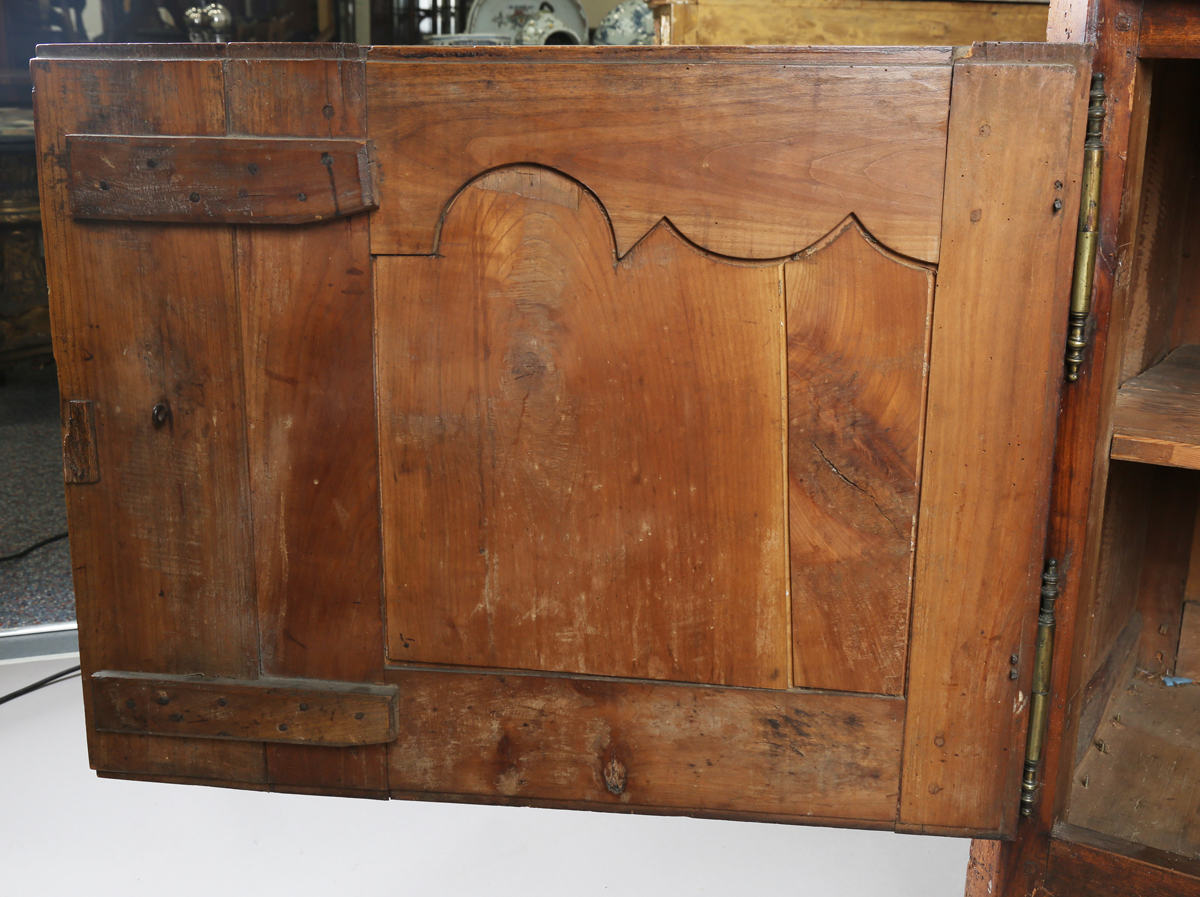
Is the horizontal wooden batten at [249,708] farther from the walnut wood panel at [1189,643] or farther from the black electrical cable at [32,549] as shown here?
the black electrical cable at [32,549]

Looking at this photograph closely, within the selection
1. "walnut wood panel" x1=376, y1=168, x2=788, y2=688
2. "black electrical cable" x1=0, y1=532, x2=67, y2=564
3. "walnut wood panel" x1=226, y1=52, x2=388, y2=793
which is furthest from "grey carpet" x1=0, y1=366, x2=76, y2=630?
"walnut wood panel" x1=376, y1=168, x2=788, y2=688

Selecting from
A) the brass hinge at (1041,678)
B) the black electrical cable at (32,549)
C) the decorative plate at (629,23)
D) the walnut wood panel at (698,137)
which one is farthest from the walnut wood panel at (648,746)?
the decorative plate at (629,23)

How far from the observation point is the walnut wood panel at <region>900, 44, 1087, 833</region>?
0.74 m

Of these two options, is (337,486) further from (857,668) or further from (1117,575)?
(1117,575)

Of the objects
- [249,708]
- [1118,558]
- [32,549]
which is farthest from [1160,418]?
[32,549]

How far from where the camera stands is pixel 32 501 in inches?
86.2

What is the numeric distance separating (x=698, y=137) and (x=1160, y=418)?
50 cm

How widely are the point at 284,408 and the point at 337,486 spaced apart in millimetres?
77

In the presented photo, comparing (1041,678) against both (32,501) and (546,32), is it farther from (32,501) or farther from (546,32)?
(32,501)

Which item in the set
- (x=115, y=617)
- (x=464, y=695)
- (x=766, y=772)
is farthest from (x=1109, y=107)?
(x=115, y=617)

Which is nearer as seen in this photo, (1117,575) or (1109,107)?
(1109,107)

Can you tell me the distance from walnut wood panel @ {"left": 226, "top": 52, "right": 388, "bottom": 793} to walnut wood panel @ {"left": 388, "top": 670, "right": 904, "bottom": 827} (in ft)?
0.19

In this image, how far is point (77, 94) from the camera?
2.68ft

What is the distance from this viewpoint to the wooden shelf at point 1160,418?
0.84 meters
